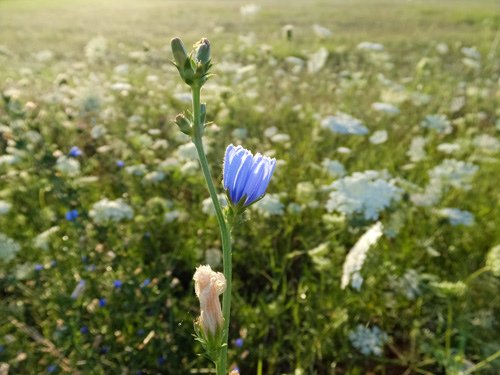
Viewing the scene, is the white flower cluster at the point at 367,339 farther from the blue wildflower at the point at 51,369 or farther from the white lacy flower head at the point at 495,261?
the blue wildflower at the point at 51,369

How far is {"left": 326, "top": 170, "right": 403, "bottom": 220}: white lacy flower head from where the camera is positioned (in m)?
2.27

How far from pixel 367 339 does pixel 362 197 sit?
626 mm

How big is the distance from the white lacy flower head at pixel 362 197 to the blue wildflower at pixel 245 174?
4.79 ft

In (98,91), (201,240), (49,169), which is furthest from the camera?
(98,91)

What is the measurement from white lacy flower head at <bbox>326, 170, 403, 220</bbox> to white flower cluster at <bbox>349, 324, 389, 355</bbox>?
0.49 m

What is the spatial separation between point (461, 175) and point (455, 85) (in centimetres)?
312

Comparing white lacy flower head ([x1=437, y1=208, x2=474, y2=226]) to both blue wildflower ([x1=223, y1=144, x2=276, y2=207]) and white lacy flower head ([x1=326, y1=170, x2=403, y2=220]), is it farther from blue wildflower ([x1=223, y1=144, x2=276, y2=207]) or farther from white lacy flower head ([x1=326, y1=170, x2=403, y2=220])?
blue wildflower ([x1=223, y1=144, x2=276, y2=207])


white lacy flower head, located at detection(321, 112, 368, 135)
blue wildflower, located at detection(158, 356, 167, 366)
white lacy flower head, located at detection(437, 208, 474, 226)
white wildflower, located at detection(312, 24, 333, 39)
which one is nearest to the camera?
blue wildflower, located at detection(158, 356, 167, 366)

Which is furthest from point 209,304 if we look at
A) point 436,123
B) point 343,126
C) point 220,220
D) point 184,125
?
point 436,123

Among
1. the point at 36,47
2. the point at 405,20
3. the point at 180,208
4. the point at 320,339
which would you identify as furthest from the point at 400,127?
the point at 405,20

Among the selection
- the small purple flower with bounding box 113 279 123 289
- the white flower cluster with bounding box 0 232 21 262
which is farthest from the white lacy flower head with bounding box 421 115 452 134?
the white flower cluster with bounding box 0 232 21 262

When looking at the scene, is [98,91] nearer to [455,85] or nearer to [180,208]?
[180,208]

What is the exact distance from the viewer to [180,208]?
2.86m

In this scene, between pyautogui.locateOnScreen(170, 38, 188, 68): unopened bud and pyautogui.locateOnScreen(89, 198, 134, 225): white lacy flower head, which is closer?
pyautogui.locateOnScreen(170, 38, 188, 68): unopened bud
